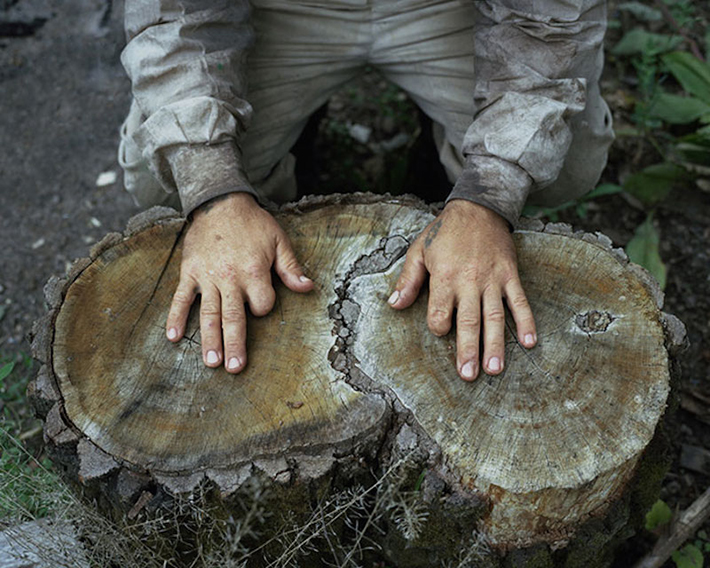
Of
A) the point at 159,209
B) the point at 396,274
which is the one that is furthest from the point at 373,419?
the point at 159,209

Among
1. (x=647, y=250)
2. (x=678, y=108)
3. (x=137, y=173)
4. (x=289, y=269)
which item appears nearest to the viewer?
(x=289, y=269)

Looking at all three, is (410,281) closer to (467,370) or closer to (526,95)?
(467,370)

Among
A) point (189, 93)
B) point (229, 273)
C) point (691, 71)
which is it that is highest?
point (189, 93)

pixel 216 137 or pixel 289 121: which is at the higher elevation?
pixel 216 137

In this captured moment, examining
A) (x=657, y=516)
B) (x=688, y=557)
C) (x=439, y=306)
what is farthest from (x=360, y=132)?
(x=688, y=557)

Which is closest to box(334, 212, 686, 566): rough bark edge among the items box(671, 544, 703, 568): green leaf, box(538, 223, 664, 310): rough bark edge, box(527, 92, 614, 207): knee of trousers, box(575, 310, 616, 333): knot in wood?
box(538, 223, 664, 310): rough bark edge

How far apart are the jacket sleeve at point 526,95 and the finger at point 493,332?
0.93 ft

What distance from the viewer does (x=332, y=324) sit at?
161cm

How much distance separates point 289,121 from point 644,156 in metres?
1.68

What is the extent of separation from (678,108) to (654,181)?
14.5 inches

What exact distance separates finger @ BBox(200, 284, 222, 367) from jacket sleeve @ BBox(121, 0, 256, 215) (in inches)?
10.4

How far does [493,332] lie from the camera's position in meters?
1.55

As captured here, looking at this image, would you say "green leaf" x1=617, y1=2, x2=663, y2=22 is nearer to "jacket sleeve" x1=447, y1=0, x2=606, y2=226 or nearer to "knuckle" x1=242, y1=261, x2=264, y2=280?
"jacket sleeve" x1=447, y1=0, x2=606, y2=226

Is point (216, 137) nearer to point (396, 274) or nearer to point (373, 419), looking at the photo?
point (396, 274)
